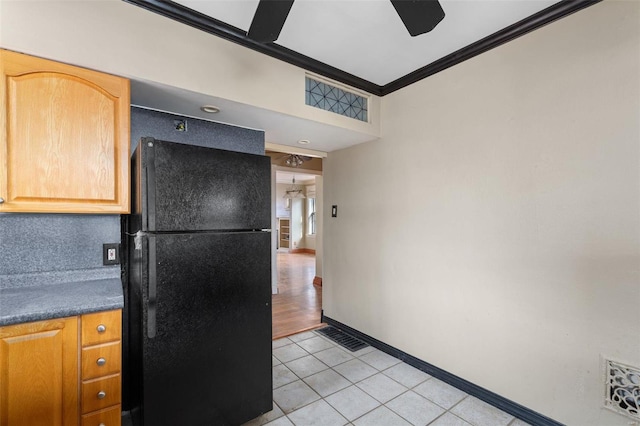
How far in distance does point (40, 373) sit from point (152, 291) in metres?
0.54

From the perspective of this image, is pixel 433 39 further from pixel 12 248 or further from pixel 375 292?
pixel 12 248

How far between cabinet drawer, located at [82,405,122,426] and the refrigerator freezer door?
926 millimetres

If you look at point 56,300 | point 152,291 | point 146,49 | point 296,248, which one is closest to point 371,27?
point 146,49

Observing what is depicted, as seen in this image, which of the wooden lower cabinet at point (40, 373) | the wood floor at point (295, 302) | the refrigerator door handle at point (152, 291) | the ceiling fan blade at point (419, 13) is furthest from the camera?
the wood floor at point (295, 302)

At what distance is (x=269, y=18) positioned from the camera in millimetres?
1459

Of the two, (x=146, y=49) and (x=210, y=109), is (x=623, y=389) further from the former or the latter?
(x=146, y=49)

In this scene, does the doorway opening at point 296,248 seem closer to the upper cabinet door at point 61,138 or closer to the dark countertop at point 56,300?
the dark countertop at point 56,300

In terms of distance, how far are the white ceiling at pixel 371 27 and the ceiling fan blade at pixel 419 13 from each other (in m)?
0.38

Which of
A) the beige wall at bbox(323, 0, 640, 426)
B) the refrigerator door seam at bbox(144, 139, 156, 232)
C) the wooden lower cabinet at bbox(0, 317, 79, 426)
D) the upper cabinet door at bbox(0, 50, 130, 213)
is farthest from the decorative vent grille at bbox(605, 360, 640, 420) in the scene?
the upper cabinet door at bbox(0, 50, 130, 213)

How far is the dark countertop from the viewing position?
1.27 m

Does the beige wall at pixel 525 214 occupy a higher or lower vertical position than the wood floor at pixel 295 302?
higher

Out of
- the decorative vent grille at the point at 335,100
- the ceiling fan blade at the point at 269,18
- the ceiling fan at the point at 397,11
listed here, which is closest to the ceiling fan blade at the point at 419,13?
the ceiling fan at the point at 397,11

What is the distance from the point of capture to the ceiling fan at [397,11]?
1.37 meters

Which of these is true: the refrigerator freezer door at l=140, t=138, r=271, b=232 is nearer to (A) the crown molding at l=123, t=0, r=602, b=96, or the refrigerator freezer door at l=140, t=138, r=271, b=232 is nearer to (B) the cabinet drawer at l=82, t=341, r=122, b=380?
(B) the cabinet drawer at l=82, t=341, r=122, b=380
